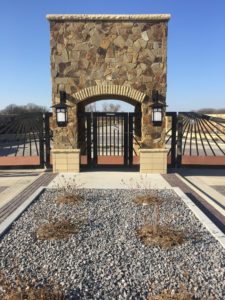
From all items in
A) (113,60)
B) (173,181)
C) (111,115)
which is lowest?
(173,181)

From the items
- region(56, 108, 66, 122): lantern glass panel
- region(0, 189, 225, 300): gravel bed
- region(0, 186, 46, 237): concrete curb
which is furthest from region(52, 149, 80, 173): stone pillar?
region(0, 189, 225, 300): gravel bed

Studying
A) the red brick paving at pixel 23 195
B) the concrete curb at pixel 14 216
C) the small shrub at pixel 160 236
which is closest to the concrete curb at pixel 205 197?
the small shrub at pixel 160 236

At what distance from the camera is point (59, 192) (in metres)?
8.39

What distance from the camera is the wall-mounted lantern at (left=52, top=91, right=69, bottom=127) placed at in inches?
436

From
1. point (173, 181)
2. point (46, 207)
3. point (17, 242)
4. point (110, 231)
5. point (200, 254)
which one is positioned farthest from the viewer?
point (173, 181)

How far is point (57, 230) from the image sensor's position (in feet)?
17.7

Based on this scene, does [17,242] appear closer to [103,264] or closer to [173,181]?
[103,264]

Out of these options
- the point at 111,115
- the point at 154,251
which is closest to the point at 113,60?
the point at 111,115

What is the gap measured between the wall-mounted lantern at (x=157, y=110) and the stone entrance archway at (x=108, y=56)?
0.16 m

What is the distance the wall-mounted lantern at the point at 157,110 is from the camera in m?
Result: 11.0

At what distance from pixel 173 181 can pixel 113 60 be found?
15.9 ft

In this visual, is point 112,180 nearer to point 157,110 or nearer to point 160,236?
point 157,110

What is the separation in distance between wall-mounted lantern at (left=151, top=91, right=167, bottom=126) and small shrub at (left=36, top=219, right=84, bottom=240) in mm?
6363

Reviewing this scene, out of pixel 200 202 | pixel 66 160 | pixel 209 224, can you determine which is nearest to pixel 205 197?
pixel 200 202
